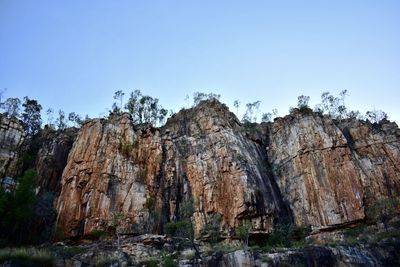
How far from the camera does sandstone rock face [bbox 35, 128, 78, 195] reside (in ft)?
156

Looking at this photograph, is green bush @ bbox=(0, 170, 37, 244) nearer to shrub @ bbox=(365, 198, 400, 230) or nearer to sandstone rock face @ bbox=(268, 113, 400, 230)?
sandstone rock face @ bbox=(268, 113, 400, 230)

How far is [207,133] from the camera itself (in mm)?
53062

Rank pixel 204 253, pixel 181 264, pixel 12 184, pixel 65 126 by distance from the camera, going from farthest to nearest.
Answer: pixel 65 126
pixel 12 184
pixel 204 253
pixel 181 264

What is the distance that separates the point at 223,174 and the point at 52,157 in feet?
73.7

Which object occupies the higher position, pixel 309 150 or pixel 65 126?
pixel 65 126

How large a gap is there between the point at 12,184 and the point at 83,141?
9.73 meters

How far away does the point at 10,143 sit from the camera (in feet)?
158

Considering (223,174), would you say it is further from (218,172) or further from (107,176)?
(107,176)

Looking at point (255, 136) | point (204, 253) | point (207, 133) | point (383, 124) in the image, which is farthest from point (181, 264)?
point (383, 124)

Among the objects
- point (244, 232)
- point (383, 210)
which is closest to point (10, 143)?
point (244, 232)

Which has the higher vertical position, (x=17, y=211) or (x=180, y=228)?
(x=17, y=211)

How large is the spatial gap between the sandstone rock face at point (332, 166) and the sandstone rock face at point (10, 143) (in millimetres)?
34302

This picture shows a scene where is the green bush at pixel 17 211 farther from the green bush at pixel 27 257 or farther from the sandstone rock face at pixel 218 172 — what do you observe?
the sandstone rock face at pixel 218 172

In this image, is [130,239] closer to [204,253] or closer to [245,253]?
[204,253]
